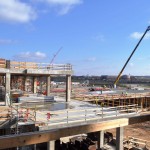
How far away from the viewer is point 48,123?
16.9m

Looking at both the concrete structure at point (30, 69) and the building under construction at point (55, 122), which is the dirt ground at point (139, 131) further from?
the concrete structure at point (30, 69)

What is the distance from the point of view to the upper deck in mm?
25094

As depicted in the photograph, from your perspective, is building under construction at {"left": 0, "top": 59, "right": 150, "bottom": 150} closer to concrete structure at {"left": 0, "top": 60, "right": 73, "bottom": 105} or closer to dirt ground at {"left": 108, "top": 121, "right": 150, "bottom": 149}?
concrete structure at {"left": 0, "top": 60, "right": 73, "bottom": 105}

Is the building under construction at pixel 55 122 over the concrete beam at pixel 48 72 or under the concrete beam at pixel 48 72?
under

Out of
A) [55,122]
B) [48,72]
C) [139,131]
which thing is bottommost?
[139,131]

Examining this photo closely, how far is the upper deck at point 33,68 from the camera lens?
25094 millimetres

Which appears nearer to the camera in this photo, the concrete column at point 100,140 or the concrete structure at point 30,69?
the concrete column at point 100,140

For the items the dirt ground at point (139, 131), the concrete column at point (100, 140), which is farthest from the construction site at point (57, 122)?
the dirt ground at point (139, 131)

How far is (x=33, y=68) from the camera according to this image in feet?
88.5

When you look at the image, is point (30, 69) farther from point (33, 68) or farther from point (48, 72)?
point (48, 72)

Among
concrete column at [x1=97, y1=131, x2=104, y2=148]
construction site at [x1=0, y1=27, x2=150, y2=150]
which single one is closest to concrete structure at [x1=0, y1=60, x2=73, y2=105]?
construction site at [x1=0, y1=27, x2=150, y2=150]

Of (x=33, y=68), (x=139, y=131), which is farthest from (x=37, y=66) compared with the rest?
(x=139, y=131)

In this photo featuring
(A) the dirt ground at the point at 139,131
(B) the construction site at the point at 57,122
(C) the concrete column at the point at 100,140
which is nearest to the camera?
(B) the construction site at the point at 57,122

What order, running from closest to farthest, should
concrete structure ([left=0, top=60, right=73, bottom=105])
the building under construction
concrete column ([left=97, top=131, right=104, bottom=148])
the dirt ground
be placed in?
the building under construction → concrete column ([left=97, top=131, right=104, bottom=148]) → concrete structure ([left=0, top=60, right=73, bottom=105]) → the dirt ground
